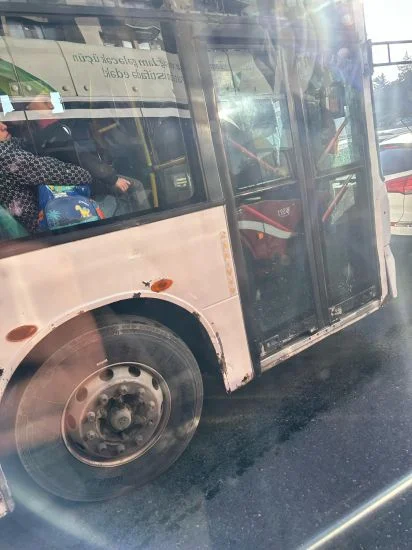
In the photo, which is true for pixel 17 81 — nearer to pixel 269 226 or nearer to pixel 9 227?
pixel 9 227

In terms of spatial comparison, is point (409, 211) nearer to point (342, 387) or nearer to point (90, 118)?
point (342, 387)

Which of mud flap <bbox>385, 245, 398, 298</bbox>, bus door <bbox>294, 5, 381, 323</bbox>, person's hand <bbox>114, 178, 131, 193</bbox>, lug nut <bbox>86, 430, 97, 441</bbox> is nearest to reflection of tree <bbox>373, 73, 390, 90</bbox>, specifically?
bus door <bbox>294, 5, 381, 323</bbox>

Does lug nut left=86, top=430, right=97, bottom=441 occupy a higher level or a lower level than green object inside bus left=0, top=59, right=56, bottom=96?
lower

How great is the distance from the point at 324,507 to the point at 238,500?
0.46 m

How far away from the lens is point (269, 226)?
2.99 meters

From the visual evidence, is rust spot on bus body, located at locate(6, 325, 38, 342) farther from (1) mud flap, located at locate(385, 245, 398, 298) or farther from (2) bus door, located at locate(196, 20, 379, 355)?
(1) mud flap, located at locate(385, 245, 398, 298)

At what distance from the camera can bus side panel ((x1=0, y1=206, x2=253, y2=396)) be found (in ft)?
6.63

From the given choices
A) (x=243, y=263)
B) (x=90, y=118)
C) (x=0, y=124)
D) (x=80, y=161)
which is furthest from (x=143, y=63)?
(x=243, y=263)

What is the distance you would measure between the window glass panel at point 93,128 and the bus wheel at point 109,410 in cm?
68

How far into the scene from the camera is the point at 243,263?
276 cm

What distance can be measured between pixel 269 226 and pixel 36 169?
155cm

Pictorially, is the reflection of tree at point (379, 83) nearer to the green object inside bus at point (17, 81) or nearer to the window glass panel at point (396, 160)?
the window glass panel at point (396, 160)

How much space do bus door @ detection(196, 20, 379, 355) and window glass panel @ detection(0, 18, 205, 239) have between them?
11.9 inches

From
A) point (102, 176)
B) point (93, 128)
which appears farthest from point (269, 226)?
point (93, 128)
